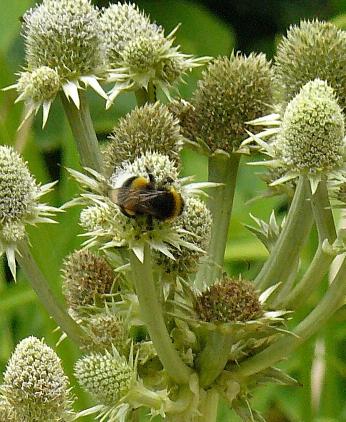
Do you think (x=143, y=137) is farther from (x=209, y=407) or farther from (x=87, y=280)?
(x=209, y=407)

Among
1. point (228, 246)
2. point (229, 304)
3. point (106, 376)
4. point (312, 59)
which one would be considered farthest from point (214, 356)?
point (228, 246)

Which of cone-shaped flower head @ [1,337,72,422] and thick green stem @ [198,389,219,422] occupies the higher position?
cone-shaped flower head @ [1,337,72,422]

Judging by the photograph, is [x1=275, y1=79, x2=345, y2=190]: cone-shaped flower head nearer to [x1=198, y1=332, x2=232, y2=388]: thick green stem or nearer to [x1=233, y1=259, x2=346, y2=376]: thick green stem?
[x1=233, y1=259, x2=346, y2=376]: thick green stem

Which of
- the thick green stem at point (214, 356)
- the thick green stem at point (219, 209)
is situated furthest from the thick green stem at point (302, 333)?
the thick green stem at point (219, 209)

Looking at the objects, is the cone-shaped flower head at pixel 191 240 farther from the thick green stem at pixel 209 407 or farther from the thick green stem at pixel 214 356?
the thick green stem at pixel 209 407

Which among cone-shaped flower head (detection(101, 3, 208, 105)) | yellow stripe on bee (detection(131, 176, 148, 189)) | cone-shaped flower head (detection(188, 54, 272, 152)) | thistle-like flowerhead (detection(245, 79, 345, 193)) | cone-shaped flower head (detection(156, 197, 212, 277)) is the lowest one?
cone-shaped flower head (detection(156, 197, 212, 277))

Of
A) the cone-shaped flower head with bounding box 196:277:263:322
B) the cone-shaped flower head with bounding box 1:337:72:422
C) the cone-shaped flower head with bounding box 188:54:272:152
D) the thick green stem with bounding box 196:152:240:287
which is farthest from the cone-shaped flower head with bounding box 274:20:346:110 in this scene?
the cone-shaped flower head with bounding box 1:337:72:422
